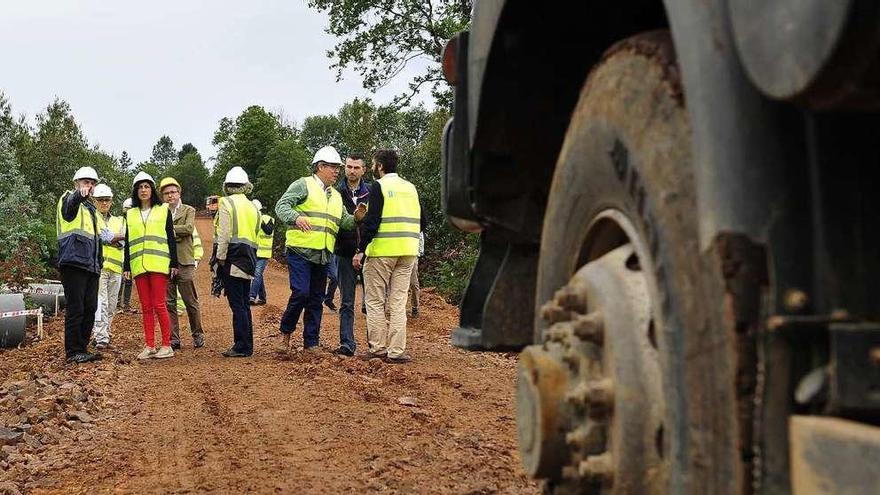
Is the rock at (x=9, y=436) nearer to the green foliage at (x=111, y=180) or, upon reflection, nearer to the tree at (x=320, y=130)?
the green foliage at (x=111, y=180)

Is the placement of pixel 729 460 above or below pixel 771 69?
below

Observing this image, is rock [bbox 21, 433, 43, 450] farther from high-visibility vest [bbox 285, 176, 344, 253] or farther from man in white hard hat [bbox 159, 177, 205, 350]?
man in white hard hat [bbox 159, 177, 205, 350]

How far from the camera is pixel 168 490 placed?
4.85 meters

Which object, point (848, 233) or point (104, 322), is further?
point (104, 322)

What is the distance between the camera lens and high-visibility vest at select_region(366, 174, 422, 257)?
30.1ft

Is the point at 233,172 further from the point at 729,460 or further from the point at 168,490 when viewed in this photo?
the point at 729,460

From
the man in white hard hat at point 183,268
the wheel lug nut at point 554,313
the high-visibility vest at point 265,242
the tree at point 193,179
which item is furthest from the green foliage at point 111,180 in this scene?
the wheel lug nut at point 554,313

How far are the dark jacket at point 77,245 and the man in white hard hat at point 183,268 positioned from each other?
4.99ft

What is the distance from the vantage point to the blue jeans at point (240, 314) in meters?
10.4

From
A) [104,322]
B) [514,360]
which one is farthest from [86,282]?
[514,360]

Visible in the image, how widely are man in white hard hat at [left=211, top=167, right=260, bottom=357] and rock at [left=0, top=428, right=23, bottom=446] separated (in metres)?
3.87

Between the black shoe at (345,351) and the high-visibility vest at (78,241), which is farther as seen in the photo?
the black shoe at (345,351)

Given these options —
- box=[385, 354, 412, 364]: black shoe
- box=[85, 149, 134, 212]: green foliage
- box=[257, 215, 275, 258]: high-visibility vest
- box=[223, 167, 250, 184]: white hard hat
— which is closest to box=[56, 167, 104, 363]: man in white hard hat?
box=[223, 167, 250, 184]: white hard hat

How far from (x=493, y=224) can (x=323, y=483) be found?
2358mm
